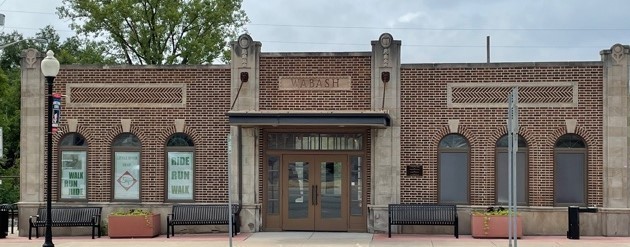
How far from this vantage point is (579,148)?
21.3m

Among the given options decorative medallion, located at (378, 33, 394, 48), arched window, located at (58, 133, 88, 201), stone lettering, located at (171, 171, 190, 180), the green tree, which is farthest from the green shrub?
the green tree

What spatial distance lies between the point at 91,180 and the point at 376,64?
327 inches

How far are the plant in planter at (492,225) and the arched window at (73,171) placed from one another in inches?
412

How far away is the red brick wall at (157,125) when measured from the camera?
22.1m

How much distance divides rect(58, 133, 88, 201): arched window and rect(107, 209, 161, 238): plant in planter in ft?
5.41

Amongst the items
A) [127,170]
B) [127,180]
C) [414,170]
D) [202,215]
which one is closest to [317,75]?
[414,170]

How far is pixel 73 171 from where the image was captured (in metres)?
22.5

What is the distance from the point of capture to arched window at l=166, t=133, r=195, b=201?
22266mm

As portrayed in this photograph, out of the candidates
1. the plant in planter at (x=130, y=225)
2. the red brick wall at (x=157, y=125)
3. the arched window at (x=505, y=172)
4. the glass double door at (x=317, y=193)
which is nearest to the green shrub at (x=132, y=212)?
the plant in planter at (x=130, y=225)

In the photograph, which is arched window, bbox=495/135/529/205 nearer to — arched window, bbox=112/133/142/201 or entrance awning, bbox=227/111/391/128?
entrance awning, bbox=227/111/391/128

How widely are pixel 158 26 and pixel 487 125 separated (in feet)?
94.0

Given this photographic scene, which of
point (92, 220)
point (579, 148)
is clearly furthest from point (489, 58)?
point (92, 220)

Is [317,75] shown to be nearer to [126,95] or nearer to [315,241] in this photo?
[315,241]

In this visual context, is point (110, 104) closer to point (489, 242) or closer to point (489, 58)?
point (489, 242)
